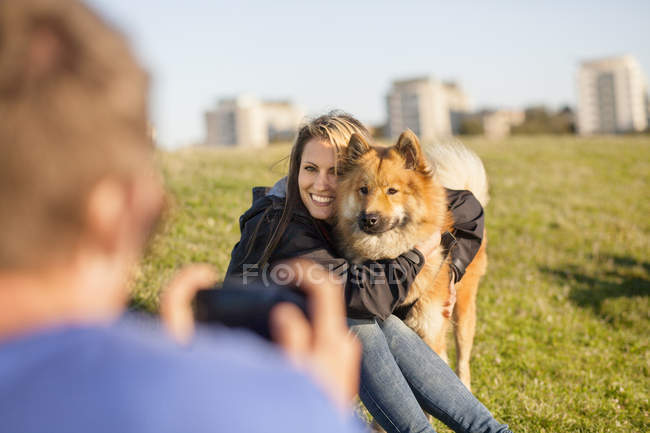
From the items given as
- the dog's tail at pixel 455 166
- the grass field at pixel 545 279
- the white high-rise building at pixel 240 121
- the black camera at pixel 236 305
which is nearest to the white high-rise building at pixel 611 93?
the white high-rise building at pixel 240 121

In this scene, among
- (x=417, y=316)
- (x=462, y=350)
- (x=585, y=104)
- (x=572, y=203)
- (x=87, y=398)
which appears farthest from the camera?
(x=585, y=104)

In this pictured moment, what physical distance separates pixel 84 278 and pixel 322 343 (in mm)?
346

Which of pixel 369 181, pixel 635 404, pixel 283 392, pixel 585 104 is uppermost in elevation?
pixel 585 104

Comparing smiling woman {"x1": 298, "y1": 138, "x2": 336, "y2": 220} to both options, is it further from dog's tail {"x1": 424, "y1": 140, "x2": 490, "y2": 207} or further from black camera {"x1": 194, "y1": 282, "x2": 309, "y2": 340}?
black camera {"x1": 194, "y1": 282, "x2": 309, "y2": 340}

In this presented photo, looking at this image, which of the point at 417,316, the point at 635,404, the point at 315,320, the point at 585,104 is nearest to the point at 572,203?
the point at 635,404

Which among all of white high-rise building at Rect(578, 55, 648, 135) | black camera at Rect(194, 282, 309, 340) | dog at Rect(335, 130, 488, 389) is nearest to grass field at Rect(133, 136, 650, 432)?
black camera at Rect(194, 282, 309, 340)

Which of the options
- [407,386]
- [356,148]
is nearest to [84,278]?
[407,386]

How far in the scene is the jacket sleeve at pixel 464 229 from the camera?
3.84 m

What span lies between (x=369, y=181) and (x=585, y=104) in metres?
143

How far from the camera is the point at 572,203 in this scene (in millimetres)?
11289

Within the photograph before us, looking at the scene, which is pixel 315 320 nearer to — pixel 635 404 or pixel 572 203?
pixel 635 404

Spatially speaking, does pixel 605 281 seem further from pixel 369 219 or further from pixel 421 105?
pixel 421 105

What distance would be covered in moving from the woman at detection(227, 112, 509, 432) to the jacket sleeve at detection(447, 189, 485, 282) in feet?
2.20

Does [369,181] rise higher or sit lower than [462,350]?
higher
